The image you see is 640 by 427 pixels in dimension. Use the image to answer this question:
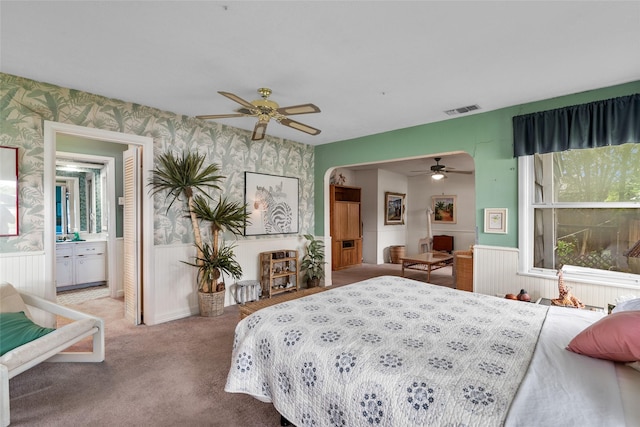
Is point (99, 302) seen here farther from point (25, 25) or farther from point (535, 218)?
point (535, 218)

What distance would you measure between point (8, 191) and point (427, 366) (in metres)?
3.58

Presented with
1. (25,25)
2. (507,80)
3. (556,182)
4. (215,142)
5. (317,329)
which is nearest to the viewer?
(317,329)

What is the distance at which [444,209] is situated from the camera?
8.41m

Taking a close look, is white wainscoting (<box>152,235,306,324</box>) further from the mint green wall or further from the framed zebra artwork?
the mint green wall

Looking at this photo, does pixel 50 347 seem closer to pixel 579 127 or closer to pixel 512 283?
pixel 512 283

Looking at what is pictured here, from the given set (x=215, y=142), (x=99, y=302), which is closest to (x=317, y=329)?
(x=215, y=142)

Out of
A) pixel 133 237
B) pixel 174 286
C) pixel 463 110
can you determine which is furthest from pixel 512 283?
pixel 133 237

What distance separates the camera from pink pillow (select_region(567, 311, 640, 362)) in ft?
4.26

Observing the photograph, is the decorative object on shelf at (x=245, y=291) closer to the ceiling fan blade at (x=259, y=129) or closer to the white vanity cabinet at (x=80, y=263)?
the ceiling fan blade at (x=259, y=129)

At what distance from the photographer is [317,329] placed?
1.80 meters

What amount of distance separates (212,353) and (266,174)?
9.04ft

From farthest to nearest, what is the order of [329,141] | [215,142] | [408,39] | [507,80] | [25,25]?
[329,141], [215,142], [507,80], [408,39], [25,25]

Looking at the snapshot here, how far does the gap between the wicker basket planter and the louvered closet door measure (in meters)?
0.70

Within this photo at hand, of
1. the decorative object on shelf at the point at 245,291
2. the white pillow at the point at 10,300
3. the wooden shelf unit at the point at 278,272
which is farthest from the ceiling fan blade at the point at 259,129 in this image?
the white pillow at the point at 10,300
